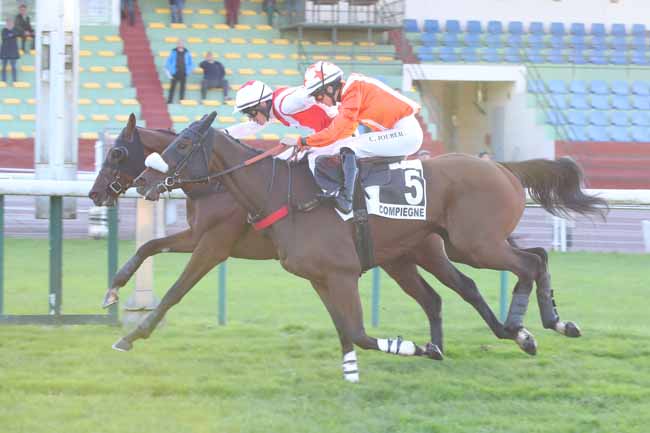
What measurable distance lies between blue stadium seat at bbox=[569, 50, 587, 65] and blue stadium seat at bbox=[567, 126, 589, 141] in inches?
83.6

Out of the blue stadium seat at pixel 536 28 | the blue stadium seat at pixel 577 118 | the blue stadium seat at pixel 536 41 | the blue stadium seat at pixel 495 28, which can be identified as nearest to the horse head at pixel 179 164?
the blue stadium seat at pixel 577 118

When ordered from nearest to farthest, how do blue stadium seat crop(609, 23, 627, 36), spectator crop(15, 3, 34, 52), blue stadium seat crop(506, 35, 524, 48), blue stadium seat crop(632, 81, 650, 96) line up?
spectator crop(15, 3, 34, 52) → blue stadium seat crop(632, 81, 650, 96) → blue stadium seat crop(506, 35, 524, 48) → blue stadium seat crop(609, 23, 627, 36)

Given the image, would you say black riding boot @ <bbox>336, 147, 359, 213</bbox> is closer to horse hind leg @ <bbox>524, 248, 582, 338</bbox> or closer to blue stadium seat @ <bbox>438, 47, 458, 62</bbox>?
horse hind leg @ <bbox>524, 248, 582, 338</bbox>

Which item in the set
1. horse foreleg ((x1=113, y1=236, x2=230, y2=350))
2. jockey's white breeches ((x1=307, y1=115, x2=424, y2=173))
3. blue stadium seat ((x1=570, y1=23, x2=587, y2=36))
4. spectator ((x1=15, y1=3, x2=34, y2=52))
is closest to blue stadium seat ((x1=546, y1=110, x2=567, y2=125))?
blue stadium seat ((x1=570, y1=23, x2=587, y2=36))

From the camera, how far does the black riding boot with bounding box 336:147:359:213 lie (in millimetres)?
5848

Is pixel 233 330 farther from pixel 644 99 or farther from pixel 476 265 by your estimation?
pixel 644 99

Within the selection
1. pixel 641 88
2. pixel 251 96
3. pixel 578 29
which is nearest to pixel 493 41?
pixel 578 29

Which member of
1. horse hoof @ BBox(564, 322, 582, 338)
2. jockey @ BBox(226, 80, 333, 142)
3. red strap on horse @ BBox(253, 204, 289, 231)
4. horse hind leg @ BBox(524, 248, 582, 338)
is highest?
jockey @ BBox(226, 80, 333, 142)

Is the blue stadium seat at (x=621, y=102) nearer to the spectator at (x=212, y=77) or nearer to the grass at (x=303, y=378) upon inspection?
the spectator at (x=212, y=77)

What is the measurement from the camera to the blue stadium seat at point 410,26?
22.8 metres

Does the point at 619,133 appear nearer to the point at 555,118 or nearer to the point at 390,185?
the point at 555,118

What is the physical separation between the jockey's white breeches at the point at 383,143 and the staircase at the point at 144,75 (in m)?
12.6

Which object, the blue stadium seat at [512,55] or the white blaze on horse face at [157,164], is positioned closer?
the white blaze on horse face at [157,164]

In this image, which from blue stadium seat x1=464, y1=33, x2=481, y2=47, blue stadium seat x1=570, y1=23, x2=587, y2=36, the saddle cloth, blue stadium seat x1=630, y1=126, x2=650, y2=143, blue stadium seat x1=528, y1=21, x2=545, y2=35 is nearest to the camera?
the saddle cloth
